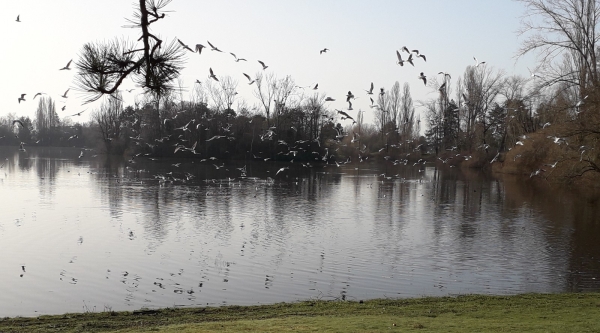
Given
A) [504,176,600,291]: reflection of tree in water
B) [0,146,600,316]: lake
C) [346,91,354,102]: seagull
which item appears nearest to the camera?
[0,146,600,316]: lake

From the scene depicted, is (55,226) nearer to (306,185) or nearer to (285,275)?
(285,275)

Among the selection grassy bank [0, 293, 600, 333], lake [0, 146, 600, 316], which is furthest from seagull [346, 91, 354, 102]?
grassy bank [0, 293, 600, 333]

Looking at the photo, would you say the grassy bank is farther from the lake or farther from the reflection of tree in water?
the reflection of tree in water

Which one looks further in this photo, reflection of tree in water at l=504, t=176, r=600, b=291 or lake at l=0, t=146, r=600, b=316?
reflection of tree in water at l=504, t=176, r=600, b=291

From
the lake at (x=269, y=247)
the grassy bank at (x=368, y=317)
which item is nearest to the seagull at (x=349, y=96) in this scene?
the lake at (x=269, y=247)

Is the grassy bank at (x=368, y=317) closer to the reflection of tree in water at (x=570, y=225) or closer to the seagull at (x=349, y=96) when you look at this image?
the reflection of tree in water at (x=570, y=225)

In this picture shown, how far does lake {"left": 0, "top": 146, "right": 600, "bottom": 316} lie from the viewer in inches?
572

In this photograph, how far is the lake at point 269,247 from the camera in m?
14.5

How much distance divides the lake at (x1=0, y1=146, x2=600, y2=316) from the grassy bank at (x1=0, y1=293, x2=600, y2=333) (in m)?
1.56

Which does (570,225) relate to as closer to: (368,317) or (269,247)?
(269,247)

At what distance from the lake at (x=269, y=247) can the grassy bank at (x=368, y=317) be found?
61.4 inches

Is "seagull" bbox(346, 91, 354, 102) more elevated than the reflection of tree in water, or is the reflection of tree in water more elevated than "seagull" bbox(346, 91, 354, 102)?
"seagull" bbox(346, 91, 354, 102)

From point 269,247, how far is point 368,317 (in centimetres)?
1000

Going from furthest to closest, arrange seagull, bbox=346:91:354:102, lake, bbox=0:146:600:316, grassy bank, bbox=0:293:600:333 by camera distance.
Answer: seagull, bbox=346:91:354:102
lake, bbox=0:146:600:316
grassy bank, bbox=0:293:600:333
